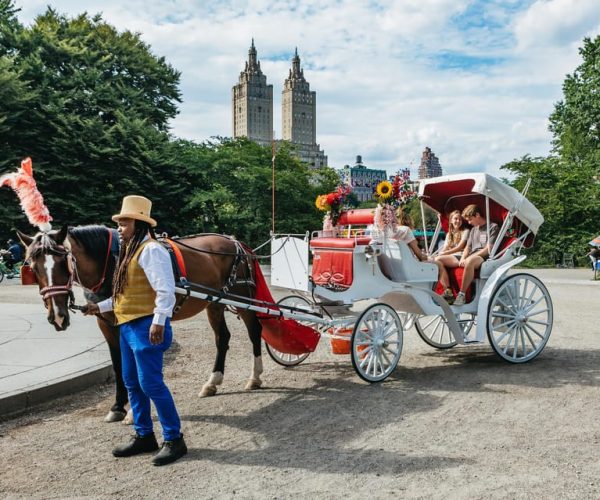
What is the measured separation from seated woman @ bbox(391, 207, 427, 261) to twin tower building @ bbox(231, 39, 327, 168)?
16299cm

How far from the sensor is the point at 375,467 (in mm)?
4359

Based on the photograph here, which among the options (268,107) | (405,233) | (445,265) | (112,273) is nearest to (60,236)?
(112,273)

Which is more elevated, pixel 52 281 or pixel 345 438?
pixel 52 281

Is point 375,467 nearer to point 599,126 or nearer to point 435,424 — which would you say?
point 435,424

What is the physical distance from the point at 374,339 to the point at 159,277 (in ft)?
10.4

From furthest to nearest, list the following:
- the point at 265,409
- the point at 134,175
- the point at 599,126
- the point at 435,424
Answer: the point at 599,126
the point at 134,175
the point at 265,409
the point at 435,424

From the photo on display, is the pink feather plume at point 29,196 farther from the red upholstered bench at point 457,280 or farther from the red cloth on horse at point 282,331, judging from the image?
the red upholstered bench at point 457,280

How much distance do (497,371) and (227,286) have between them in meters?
3.47

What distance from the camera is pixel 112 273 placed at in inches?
218

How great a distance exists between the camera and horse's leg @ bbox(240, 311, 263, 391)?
22.1ft

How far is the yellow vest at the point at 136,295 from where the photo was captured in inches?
180

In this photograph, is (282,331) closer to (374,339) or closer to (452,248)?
(374,339)

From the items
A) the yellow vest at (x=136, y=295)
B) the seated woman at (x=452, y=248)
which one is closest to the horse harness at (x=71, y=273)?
the yellow vest at (x=136, y=295)

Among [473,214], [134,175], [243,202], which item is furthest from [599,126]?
[473,214]
